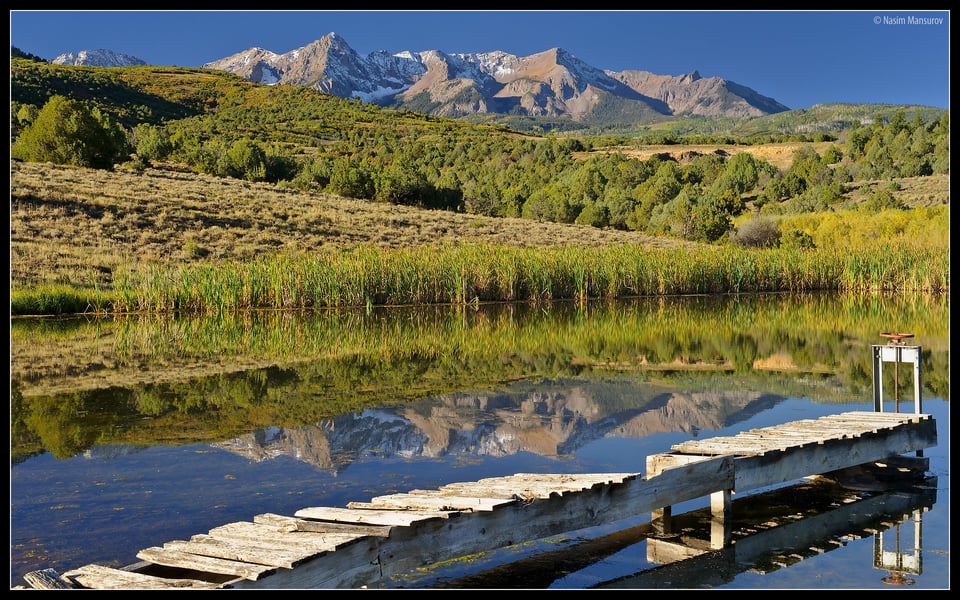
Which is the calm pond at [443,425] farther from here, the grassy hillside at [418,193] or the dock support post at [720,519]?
the grassy hillside at [418,193]

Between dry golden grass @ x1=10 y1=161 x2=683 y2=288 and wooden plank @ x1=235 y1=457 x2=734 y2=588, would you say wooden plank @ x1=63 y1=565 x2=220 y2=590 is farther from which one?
dry golden grass @ x1=10 y1=161 x2=683 y2=288

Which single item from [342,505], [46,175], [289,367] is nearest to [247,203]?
[46,175]

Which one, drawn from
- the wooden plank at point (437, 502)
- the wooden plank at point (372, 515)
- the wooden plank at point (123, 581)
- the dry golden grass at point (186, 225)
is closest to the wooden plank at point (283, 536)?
the wooden plank at point (372, 515)

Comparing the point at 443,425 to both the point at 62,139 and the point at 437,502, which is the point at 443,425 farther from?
the point at 62,139

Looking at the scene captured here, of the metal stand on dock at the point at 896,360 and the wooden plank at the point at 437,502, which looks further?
the metal stand on dock at the point at 896,360

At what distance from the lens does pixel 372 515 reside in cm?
471

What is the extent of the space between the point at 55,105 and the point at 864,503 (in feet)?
134

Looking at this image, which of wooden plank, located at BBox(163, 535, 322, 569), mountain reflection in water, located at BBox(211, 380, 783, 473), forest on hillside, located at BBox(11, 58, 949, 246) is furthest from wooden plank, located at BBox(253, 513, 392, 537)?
forest on hillside, located at BBox(11, 58, 949, 246)

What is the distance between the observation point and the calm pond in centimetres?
532

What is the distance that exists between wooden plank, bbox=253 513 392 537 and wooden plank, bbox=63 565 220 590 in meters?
0.56

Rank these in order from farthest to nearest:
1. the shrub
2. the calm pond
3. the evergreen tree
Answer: the evergreen tree < the shrub < the calm pond

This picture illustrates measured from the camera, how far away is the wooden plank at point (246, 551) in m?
4.14

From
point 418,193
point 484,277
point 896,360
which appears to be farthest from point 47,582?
point 418,193

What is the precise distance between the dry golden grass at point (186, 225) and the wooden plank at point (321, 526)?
2037cm
